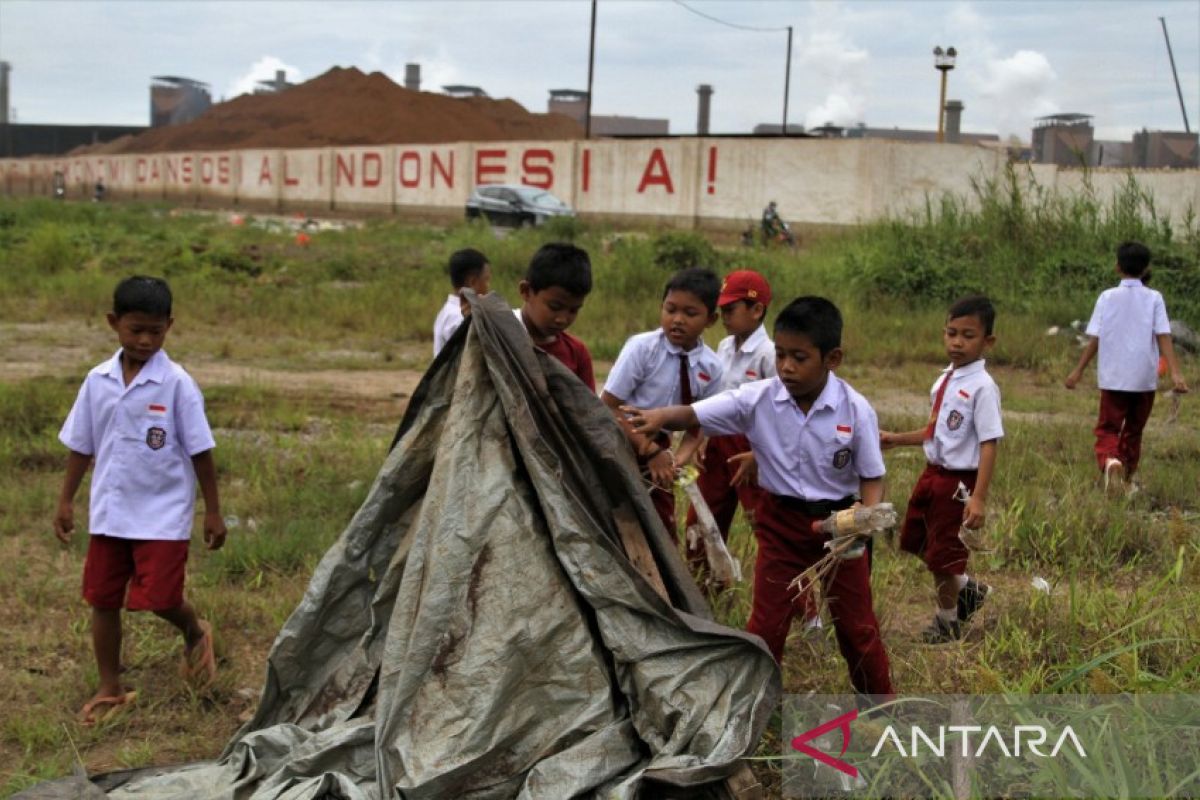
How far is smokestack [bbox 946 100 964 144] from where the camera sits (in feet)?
120

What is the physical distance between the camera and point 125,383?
4.06 metres

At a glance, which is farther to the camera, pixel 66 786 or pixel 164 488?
pixel 164 488

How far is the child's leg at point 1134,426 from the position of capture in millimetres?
7051

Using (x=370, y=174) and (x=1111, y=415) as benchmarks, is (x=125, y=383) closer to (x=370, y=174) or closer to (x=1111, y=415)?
(x=1111, y=415)

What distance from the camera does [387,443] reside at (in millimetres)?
7613

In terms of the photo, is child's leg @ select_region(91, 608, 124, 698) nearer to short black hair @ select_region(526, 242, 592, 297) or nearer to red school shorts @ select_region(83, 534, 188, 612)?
red school shorts @ select_region(83, 534, 188, 612)

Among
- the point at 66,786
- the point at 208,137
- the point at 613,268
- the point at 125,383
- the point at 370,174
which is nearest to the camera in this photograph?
the point at 66,786

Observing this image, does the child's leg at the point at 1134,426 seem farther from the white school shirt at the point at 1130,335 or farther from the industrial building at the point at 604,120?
the industrial building at the point at 604,120

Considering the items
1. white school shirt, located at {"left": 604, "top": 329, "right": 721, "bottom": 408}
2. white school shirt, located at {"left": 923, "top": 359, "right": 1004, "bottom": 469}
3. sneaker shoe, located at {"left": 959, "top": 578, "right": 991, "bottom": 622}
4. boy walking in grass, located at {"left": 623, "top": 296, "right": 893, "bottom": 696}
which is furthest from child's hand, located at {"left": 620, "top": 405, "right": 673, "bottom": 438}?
sneaker shoe, located at {"left": 959, "top": 578, "right": 991, "bottom": 622}

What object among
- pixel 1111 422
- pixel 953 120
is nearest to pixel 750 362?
pixel 1111 422

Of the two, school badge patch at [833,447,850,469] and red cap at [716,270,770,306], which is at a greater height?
red cap at [716,270,770,306]

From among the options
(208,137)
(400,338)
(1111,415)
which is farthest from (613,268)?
(208,137)

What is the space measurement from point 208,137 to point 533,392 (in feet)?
192

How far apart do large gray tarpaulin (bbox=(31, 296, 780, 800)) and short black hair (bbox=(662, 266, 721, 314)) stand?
3.15ft
